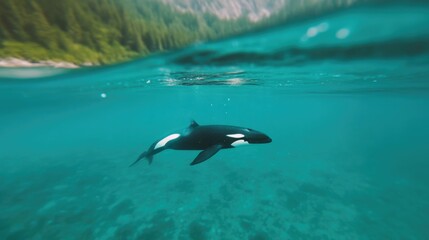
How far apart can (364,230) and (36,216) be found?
45.0ft

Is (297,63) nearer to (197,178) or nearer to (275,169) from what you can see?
(275,169)

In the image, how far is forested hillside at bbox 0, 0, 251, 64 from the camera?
22.6 ft

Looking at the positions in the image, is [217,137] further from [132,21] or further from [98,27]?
[98,27]

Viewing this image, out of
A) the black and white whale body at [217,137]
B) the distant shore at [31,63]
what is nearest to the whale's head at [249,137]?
the black and white whale body at [217,137]

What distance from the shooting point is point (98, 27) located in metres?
7.98

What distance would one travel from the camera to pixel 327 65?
14.9 meters

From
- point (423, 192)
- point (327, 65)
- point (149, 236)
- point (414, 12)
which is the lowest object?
point (423, 192)

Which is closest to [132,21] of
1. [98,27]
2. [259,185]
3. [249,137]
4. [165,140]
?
[98,27]

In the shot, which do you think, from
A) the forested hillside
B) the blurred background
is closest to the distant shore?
the forested hillside

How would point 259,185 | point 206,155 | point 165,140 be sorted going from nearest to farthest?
1. point 206,155
2. point 165,140
3. point 259,185

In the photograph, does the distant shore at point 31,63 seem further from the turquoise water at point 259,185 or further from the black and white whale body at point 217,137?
the black and white whale body at point 217,137

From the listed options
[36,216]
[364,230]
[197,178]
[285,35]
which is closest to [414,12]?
[285,35]

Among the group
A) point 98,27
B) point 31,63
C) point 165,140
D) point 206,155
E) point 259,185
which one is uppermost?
point 98,27

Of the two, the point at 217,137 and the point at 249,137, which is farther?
the point at 217,137
